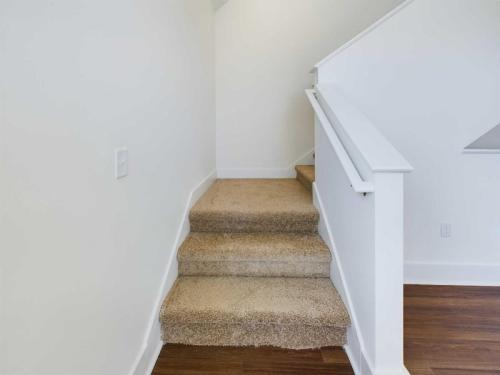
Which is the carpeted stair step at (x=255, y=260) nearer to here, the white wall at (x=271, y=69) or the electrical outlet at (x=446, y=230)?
the electrical outlet at (x=446, y=230)

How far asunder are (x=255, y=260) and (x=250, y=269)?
67mm

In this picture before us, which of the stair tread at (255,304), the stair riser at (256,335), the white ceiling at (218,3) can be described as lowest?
the stair riser at (256,335)

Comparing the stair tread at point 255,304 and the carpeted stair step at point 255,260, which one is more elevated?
the carpeted stair step at point 255,260

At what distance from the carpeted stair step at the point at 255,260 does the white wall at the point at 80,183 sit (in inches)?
9.7

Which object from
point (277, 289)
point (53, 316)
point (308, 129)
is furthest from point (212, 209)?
point (308, 129)

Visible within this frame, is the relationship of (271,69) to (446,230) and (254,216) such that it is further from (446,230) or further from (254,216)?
(446,230)

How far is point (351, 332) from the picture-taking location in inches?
56.7

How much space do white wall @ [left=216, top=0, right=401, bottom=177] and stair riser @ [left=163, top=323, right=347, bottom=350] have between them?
202cm

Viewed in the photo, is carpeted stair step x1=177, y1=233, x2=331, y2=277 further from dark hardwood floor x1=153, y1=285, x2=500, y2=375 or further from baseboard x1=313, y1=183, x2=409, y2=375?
dark hardwood floor x1=153, y1=285, x2=500, y2=375

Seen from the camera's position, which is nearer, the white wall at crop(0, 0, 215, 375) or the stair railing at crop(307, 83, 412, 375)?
the white wall at crop(0, 0, 215, 375)

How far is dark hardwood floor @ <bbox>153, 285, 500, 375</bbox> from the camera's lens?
4.45 ft

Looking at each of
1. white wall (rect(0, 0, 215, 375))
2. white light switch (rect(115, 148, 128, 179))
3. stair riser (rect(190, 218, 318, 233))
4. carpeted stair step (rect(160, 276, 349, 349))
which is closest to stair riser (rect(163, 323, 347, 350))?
carpeted stair step (rect(160, 276, 349, 349))

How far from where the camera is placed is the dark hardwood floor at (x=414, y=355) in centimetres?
136

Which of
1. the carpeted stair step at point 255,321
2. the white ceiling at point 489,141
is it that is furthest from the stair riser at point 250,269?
the white ceiling at point 489,141
